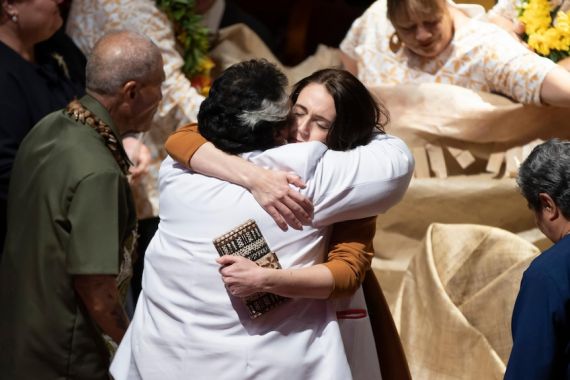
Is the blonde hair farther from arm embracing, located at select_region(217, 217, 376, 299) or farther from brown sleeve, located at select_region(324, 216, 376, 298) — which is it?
arm embracing, located at select_region(217, 217, 376, 299)

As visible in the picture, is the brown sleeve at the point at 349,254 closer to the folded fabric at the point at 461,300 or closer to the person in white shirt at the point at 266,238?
the person in white shirt at the point at 266,238

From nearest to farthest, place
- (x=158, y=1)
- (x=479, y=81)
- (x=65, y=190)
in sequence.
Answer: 1. (x=65, y=190)
2. (x=479, y=81)
3. (x=158, y=1)

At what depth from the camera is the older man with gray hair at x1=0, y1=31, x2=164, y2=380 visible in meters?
2.96

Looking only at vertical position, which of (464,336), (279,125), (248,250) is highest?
(279,125)

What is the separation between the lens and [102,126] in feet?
10.2

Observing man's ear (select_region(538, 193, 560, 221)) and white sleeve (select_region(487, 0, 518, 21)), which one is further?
white sleeve (select_region(487, 0, 518, 21))

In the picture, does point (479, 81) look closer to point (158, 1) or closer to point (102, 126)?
point (158, 1)

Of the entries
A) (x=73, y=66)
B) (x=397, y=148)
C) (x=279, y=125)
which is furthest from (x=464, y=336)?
(x=73, y=66)

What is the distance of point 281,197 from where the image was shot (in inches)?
95.3

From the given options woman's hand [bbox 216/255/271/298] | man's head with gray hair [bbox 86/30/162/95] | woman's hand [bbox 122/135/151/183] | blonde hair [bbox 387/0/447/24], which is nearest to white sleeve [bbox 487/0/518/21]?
blonde hair [bbox 387/0/447/24]

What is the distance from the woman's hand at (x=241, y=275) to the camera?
2410 mm

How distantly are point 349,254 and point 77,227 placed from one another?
2.74ft

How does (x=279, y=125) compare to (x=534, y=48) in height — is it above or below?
above

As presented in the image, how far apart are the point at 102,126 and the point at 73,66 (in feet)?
4.10
